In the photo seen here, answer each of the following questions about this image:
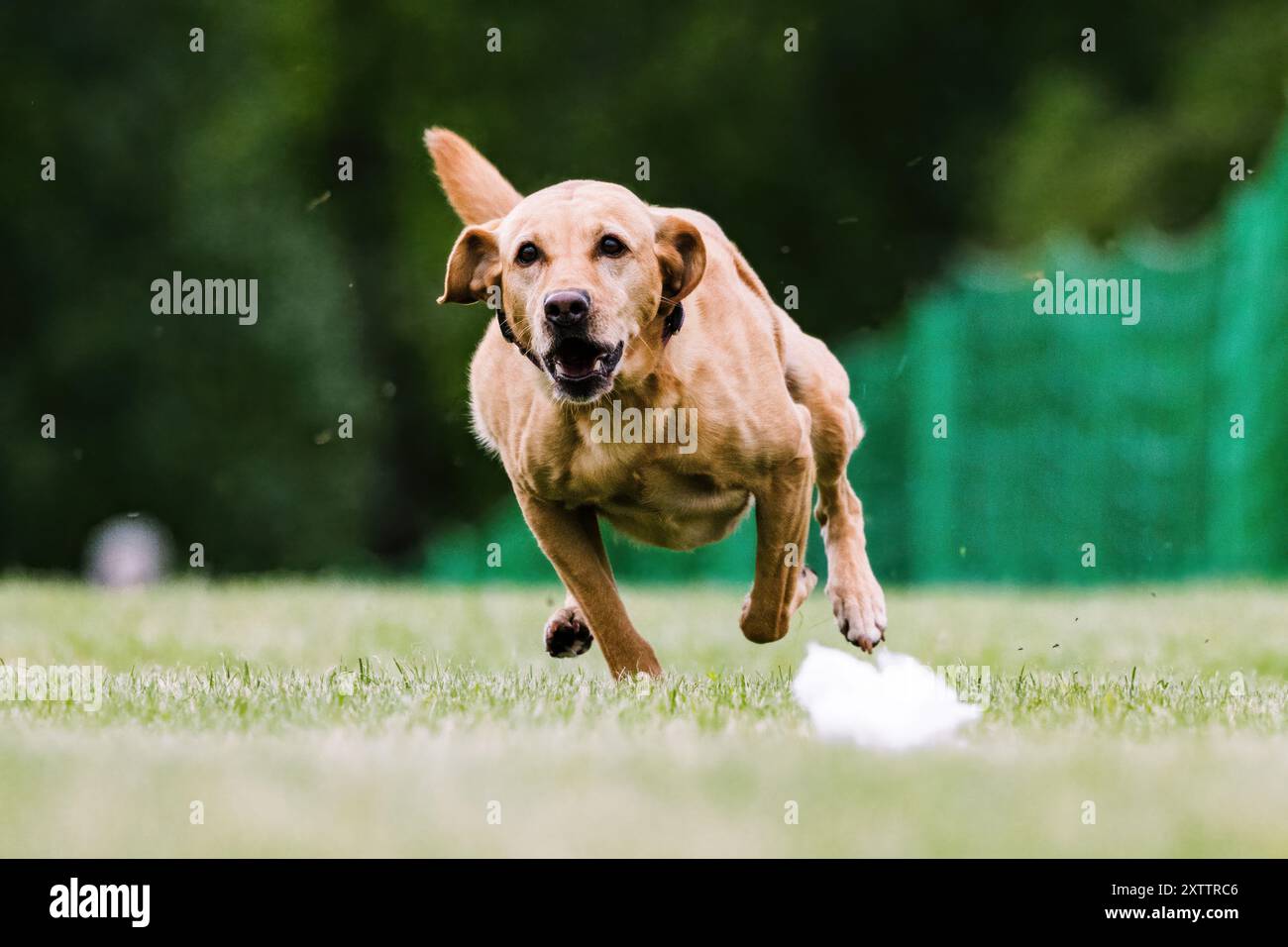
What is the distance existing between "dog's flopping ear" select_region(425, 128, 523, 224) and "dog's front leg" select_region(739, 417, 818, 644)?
1322mm

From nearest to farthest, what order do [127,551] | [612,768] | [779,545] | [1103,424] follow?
[612,768], [779,545], [1103,424], [127,551]

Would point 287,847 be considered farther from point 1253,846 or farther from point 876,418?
point 876,418

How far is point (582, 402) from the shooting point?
15.5 ft

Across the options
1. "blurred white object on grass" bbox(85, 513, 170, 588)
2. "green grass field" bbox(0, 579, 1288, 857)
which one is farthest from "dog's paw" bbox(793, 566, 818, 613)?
"blurred white object on grass" bbox(85, 513, 170, 588)

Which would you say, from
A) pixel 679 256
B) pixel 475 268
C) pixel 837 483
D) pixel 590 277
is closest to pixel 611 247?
pixel 590 277

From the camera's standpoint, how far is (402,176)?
24.0 meters

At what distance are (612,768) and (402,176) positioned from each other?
69.9ft

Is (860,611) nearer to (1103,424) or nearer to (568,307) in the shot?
(568,307)

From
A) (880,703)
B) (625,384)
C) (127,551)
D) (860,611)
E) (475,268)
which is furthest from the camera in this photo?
(127,551)

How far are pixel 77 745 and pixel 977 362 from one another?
10.1m

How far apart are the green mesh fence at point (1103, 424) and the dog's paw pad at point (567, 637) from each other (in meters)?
6.93

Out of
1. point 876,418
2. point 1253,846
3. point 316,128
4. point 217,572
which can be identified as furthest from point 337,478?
point 1253,846

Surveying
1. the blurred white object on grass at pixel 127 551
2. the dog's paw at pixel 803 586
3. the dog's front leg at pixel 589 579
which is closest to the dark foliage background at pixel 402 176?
the blurred white object on grass at pixel 127 551

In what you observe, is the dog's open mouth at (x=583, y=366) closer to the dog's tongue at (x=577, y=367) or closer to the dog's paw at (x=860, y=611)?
the dog's tongue at (x=577, y=367)
